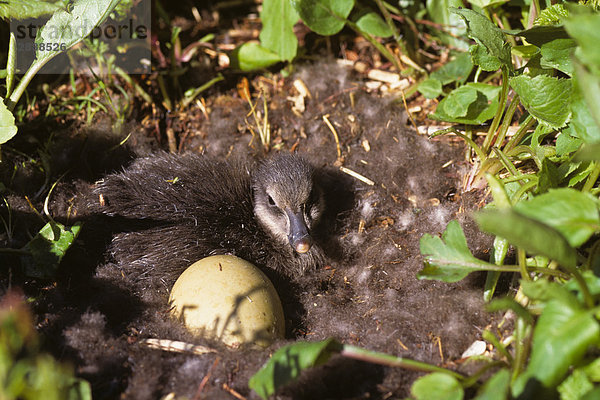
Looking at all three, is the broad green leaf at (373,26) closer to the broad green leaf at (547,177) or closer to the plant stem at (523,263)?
the broad green leaf at (547,177)

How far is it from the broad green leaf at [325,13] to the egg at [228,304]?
149cm

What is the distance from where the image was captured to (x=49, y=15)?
2.46m

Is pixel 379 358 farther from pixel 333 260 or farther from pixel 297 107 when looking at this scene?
pixel 297 107

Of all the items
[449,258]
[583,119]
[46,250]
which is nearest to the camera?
[583,119]

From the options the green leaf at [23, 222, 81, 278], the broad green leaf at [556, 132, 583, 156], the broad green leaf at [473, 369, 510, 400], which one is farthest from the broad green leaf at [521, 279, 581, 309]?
the green leaf at [23, 222, 81, 278]

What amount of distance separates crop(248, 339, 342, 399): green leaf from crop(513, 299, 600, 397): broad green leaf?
22.7 inches

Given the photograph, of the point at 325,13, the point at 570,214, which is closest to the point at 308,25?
the point at 325,13

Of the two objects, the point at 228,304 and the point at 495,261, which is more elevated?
the point at 495,261

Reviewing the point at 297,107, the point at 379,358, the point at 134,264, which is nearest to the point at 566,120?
the point at 379,358

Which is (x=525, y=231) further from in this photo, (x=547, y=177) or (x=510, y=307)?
(x=547, y=177)

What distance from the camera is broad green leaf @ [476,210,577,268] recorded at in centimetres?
120

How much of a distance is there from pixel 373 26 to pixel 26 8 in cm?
181

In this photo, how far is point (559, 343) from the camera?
1271mm

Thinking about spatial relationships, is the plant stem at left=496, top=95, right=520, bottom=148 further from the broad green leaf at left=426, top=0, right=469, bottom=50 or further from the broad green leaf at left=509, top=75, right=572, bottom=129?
the broad green leaf at left=426, top=0, right=469, bottom=50
